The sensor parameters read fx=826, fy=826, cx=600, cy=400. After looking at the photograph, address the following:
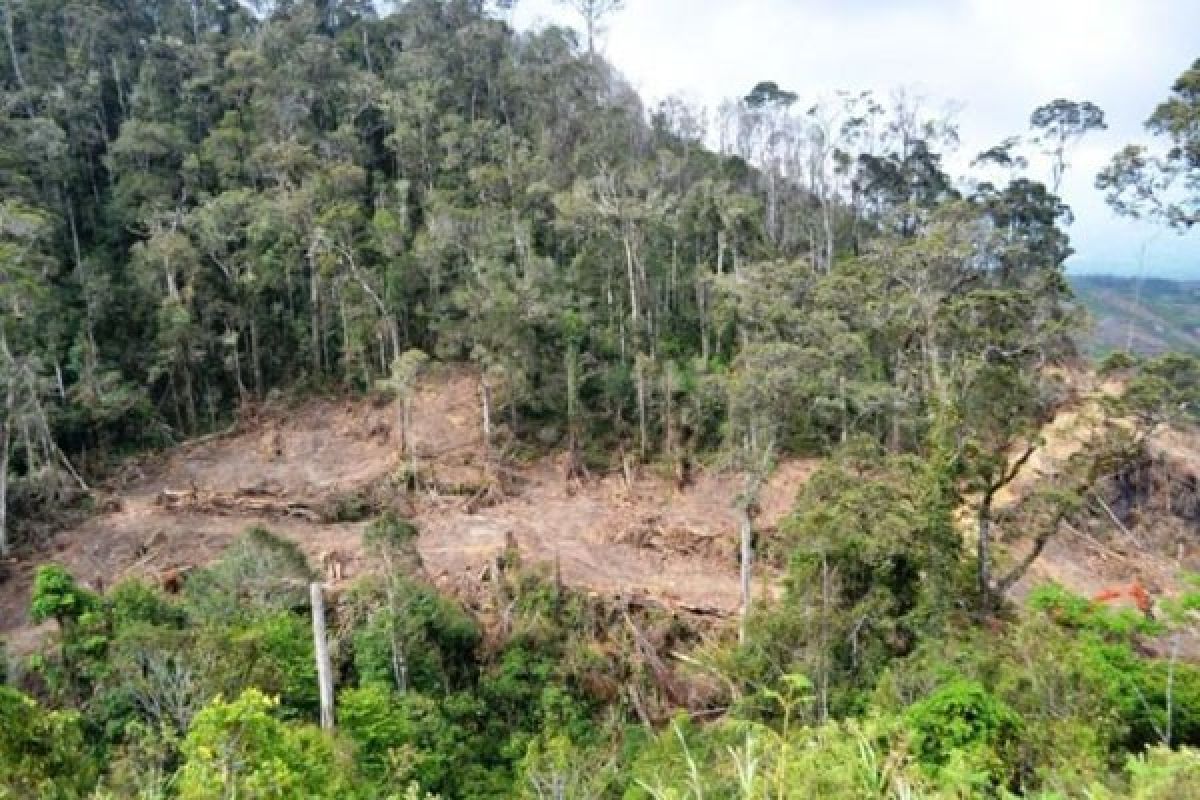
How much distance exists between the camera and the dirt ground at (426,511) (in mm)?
17250

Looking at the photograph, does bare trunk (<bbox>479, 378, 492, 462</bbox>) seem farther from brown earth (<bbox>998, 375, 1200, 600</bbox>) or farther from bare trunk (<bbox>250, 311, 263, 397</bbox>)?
brown earth (<bbox>998, 375, 1200, 600</bbox>)

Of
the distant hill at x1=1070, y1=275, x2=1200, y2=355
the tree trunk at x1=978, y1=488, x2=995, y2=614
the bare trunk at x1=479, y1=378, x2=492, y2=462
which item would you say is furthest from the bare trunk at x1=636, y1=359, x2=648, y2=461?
the distant hill at x1=1070, y1=275, x2=1200, y2=355

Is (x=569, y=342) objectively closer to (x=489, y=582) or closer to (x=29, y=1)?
(x=489, y=582)

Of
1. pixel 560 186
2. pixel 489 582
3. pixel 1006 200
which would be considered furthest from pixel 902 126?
pixel 489 582

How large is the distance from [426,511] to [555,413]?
5101 millimetres

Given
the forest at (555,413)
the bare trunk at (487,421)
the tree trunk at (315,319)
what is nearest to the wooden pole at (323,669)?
the forest at (555,413)

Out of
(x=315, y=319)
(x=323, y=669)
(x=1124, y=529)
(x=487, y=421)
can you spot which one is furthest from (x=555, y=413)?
(x=1124, y=529)

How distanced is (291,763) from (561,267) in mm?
20562

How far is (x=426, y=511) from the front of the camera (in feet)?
66.3

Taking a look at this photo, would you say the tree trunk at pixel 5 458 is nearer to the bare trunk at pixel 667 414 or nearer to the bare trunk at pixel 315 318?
the bare trunk at pixel 315 318

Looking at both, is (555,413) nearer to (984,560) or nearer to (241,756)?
(984,560)

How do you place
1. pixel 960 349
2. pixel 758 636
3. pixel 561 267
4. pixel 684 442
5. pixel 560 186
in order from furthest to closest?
pixel 560 186, pixel 561 267, pixel 684 442, pixel 960 349, pixel 758 636

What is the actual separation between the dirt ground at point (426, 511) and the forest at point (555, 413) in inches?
18.3

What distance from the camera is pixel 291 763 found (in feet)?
23.8
